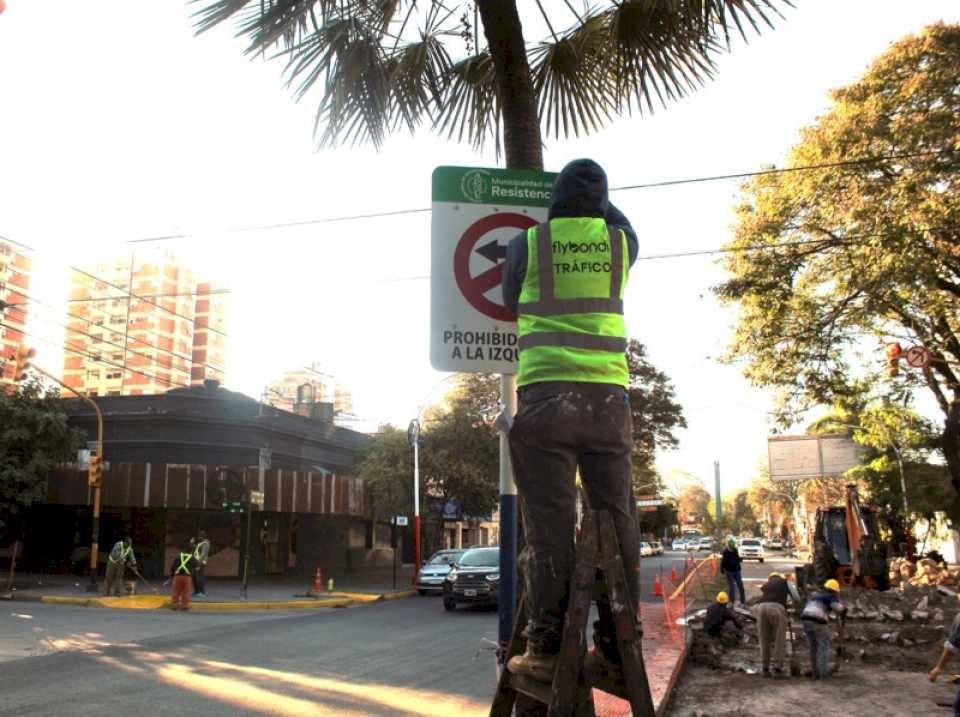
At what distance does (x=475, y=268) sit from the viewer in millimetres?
3734

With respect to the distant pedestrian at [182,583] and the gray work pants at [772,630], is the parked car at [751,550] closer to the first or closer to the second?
the distant pedestrian at [182,583]

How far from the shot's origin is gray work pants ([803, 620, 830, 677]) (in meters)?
10.6

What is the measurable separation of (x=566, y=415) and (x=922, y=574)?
95.2 ft

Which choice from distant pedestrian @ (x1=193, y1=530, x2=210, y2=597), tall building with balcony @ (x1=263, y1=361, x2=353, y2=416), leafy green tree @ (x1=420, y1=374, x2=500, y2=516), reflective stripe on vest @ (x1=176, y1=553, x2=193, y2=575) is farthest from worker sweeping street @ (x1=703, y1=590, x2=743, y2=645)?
tall building with balcony @ (x1=263, y1=361, x2=353, y2=416)

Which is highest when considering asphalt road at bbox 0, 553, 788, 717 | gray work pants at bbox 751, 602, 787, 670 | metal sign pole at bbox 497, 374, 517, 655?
metal sign pole at bbox 497, 374, 517, 655

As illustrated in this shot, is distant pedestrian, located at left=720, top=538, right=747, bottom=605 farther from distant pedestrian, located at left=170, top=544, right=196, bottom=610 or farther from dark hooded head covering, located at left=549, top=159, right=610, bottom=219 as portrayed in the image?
dark hooded head covering, located at left=549, top=159, right=610, bottom=219

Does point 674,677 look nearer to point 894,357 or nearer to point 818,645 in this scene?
point 818,645

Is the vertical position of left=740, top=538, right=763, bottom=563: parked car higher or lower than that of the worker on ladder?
lower

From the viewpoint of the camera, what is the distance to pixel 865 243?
15195mm

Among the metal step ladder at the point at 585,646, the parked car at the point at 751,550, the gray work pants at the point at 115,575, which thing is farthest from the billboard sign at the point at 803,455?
the metal step ladder at the point at 585,646

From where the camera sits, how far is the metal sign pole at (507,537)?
363 centimetres

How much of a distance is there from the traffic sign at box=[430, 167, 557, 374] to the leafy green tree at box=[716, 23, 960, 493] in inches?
414

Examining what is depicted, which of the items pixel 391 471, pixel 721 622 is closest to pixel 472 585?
pixel 721 622

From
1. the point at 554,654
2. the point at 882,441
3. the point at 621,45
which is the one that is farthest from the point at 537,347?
the point at 882,441
